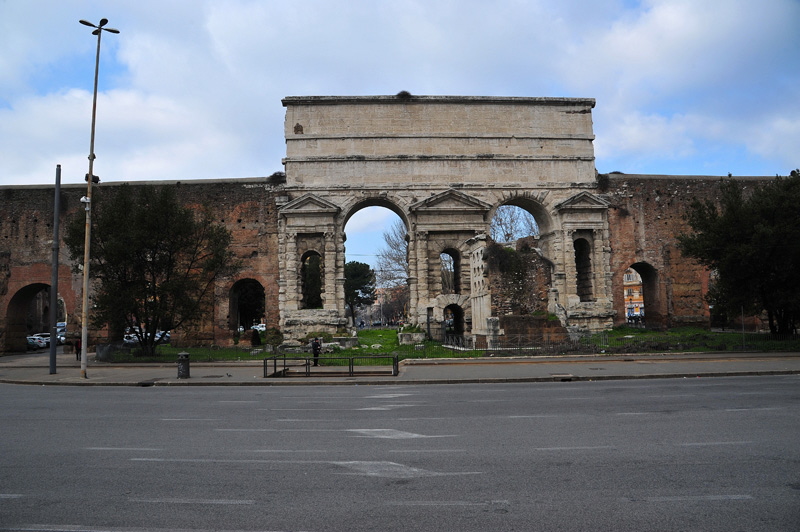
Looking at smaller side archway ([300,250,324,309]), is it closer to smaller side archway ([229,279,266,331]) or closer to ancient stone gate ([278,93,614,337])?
ancient stone gate ([278,93,614,337])

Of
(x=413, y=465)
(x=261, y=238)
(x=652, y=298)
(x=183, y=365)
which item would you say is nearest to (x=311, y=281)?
(x=261, y=238)

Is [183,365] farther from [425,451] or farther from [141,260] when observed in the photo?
[425,451]

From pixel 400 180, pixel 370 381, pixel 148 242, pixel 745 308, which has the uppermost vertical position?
pixel 400 180

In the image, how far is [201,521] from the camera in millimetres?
4746

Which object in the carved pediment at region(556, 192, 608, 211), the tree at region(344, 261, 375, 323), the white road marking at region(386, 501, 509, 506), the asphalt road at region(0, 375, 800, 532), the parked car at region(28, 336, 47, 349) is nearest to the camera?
the asphalt road at region(0, 375, 800, 532)


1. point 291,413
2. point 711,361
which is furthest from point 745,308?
point 291,413

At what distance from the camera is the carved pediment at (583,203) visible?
107ft

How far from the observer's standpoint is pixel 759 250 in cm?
2253

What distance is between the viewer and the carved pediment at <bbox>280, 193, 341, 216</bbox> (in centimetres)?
3194

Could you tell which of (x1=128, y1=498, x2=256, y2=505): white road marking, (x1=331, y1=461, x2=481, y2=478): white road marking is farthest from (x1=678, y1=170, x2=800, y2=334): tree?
(x1=128, y1=498, x2=256, y2=505): white road marking

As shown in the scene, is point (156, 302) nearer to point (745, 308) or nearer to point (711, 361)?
point (711, 361)

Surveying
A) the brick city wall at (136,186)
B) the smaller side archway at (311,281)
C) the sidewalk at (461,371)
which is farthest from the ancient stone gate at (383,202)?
the sidewalk at (461,371)

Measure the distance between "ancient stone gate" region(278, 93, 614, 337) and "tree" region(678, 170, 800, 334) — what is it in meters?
8.68

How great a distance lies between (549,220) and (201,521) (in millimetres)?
30922
